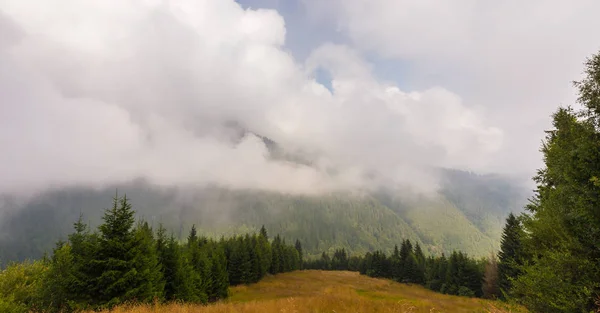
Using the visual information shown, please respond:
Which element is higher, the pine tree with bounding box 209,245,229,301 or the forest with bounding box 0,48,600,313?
the forest with bounding box 0,48,600,313

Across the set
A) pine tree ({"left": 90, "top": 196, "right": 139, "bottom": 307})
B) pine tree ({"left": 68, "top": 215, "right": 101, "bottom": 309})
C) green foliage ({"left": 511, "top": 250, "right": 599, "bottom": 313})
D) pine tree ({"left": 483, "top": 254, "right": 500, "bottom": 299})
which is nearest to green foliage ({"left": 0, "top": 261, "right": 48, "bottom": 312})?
pine tree ({"left": 68, "top": 215, "right": 101, "bottom": 309})

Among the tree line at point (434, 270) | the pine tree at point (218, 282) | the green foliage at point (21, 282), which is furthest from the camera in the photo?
the tree line at point (434, 270)

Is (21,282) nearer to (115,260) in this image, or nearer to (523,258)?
(115,260)

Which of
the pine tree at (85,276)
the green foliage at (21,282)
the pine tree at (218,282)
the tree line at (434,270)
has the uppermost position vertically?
the pine tree at (85,276)

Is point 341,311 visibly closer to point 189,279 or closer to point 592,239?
point 592,239

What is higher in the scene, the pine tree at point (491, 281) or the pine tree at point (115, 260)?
the pine tree at point (115, 260)

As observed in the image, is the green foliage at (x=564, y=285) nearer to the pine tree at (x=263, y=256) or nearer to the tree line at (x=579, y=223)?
the tree line at (x=579, y=223)

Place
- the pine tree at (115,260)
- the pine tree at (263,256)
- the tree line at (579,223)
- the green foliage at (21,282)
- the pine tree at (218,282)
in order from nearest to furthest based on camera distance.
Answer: the tree line at (579,223)
the pine tree at (115,260)
the green foliage at (21,282)
the pine tree at (218,282)
the pine tree at (263,256)

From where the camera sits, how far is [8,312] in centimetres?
1530

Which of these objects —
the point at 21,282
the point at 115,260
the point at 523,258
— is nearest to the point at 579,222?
the point at 523,258

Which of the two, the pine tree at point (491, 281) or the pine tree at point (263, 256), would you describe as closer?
the pine tree at point (491, 281)

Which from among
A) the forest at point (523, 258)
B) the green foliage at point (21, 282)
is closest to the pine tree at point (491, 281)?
the forest at point (523, 258)

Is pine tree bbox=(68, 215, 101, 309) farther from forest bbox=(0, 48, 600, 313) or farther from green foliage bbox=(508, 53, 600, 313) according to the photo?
green foliage bbox=(508, 53, 600, 313)

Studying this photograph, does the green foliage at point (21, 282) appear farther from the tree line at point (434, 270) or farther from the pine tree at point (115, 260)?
the tree line at point (434, 270)
